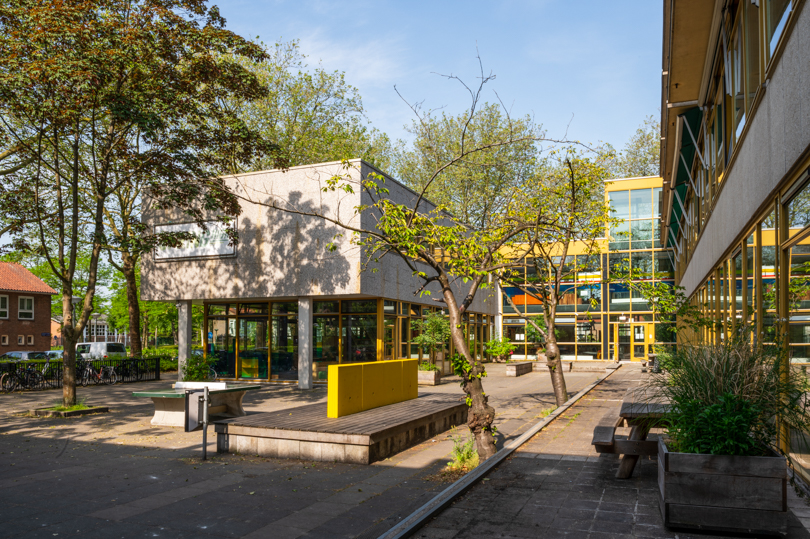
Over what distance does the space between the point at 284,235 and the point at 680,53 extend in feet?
43.1

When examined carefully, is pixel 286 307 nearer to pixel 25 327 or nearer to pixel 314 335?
pixel 314 335

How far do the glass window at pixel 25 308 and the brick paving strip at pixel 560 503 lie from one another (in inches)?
1786

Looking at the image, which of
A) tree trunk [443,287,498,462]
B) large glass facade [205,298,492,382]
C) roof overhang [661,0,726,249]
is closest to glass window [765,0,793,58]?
roof overhang [661,0,726,249]

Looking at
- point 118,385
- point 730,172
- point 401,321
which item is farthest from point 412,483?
point 118,385

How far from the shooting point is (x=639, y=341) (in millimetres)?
36500

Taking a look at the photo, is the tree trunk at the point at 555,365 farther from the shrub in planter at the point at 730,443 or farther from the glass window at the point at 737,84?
the shrub in planter at the point at 730,443

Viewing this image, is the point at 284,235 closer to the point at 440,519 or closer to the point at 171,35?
the point at 171,35

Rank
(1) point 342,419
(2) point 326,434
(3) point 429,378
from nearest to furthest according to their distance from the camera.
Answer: (2) point 326,434 < (1) point 342,419 < (3) point 429,378

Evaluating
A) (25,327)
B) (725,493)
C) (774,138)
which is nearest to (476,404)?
(725,493)

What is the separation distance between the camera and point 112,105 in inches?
548

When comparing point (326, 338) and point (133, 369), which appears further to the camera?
point (133, 369)

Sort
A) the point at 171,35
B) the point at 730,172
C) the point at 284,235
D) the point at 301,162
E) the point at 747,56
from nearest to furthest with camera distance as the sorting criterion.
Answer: the point at 747,56
the point at 730,172
the point at 171,35
the point at 284,235
the point at 301,162

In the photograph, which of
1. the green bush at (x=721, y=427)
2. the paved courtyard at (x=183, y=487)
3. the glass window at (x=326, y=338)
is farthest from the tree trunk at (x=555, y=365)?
the glass window at (x=326, y=338)

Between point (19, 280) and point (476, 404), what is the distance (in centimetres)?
4564
